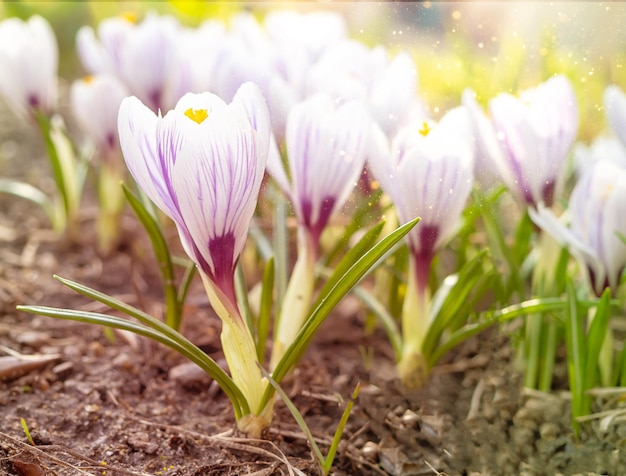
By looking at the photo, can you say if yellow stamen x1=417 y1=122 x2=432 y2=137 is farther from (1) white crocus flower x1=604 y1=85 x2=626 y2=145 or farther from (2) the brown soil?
(2) the brown soil

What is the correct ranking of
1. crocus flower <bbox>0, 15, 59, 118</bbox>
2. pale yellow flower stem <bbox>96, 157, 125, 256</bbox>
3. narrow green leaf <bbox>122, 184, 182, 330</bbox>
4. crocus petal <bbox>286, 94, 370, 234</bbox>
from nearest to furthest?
crocus petal <bbox>286, 94, 370, 234</bbox> → narrow green leaf <bbox>122, 184, 182, 330</bbox> → crocus flower <bbox>0, 15, 59, 118</bbox> → pale yellow flower stem <bbox>96, 157, 125, 256</bbox>

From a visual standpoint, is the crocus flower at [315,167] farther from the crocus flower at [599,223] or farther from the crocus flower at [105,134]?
the crocus flower at [105,134]

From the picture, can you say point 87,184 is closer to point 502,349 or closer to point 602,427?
point 502,349

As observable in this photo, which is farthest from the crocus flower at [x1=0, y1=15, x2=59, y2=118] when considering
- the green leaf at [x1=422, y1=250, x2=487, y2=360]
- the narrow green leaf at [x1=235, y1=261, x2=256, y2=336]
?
the green leaf at [x1=422, y1=250, x2=487, y2=360]

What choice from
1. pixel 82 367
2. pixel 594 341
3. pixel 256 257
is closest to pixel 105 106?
pixel 256 257

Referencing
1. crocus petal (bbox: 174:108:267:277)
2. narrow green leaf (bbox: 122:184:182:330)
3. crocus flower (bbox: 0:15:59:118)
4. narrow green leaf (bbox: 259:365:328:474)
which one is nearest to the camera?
crocus petal (bbox: 174:108:267:277)

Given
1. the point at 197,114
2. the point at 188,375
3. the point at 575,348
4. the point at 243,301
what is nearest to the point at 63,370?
the point at 188,375
